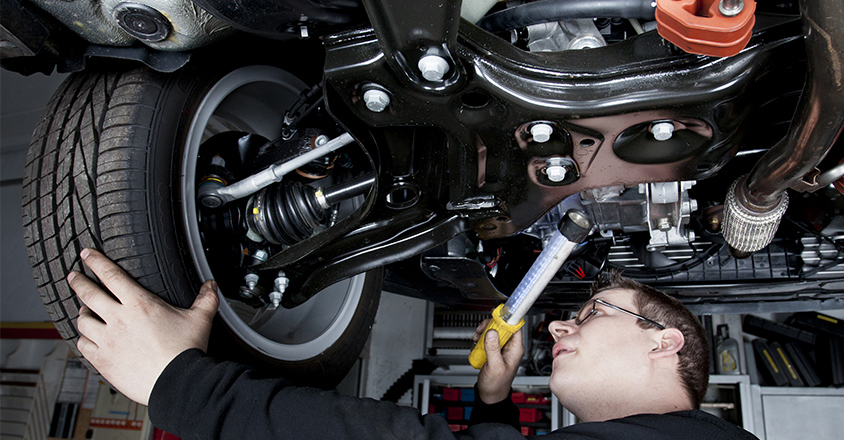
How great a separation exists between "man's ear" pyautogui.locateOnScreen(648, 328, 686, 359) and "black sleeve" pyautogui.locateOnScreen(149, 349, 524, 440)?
→ 0.49 metres

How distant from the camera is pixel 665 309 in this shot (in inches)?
54.2

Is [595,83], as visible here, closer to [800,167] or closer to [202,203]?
[800,167]

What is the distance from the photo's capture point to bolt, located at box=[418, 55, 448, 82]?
792 millimetres

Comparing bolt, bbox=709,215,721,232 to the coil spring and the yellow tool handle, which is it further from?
the coil spring

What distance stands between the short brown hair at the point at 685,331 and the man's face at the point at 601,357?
44 mm

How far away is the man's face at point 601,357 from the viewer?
1242mm

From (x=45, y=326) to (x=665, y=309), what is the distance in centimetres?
445

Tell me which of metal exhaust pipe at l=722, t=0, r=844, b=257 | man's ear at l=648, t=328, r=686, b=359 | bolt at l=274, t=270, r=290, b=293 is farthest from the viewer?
bolt at l=274, t=270, r=290, b=293

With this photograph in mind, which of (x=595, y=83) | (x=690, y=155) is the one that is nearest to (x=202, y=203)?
(x=595, y=83)

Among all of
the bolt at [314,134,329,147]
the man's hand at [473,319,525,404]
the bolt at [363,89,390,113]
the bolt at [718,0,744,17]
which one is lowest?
the man's hand at [473,319,525,404]

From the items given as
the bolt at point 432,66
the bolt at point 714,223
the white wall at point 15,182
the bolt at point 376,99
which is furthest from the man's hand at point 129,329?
the white wall at point 15,182

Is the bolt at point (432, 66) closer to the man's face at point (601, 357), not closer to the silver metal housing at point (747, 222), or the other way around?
the silver metal housing at point (747, 222)

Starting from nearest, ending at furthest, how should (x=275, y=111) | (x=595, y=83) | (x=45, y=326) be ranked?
(x=595, y=83) < (x=275, y=111) < (x=45, y=326)

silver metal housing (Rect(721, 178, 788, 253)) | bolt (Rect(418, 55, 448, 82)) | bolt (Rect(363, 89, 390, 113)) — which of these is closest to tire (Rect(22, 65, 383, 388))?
bolt (Rect(363, 89, 390, 113))
